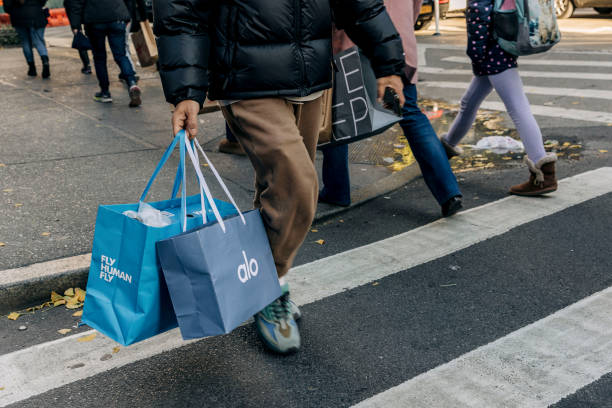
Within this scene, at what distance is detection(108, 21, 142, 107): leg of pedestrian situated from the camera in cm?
845

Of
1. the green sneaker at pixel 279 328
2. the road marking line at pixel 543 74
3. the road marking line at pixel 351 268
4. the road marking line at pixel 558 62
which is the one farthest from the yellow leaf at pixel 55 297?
the road marking line at pixel 558 62

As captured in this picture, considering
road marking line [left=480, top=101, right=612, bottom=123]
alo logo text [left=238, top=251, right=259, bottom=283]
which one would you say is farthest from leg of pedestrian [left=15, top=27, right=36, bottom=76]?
alo logo text [left=238, top=251, right=259, bottom=283]

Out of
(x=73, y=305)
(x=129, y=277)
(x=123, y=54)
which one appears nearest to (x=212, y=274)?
(x=129, y=277)

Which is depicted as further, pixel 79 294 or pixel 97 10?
pixel 97 10

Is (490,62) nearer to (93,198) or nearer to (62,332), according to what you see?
(93,198)

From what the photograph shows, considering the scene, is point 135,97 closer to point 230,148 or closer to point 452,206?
point 230,148

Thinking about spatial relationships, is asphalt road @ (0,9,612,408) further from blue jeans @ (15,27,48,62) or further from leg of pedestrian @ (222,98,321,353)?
blue jeans @ (15,27,48,62)

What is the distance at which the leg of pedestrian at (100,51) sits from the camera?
848 cm

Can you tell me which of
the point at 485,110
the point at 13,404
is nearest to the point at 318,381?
the point at 13,404

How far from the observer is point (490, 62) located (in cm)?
498

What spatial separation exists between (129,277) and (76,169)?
3474 millimetres

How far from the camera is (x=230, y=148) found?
637 cm

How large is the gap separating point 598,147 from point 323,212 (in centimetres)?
294

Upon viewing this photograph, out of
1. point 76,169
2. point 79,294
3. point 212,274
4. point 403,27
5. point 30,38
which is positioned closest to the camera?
point 212,274
